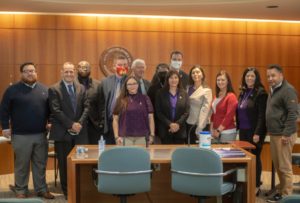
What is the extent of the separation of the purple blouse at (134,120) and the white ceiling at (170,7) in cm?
318

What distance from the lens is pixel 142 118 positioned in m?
4.79

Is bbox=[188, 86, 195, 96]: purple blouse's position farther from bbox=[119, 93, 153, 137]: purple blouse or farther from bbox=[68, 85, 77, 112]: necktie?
bbox=[68, 85, 77, 112]: necktie

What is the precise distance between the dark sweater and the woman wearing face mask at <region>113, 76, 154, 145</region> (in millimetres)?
997

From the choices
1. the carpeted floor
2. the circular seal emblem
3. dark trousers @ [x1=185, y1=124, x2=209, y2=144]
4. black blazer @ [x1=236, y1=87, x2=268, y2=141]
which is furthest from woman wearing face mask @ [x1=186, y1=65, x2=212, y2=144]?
the circular seal emblem

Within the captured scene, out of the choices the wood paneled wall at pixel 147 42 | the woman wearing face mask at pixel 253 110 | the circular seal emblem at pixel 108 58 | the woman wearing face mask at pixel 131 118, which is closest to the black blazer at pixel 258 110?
the woman wearing face mask at pixel 253 110

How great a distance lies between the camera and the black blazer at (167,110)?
4.99 meters

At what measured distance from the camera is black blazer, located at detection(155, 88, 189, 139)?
499 centimetres

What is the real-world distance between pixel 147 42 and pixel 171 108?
4.40 meters

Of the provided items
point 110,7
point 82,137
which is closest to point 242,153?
point 82,137

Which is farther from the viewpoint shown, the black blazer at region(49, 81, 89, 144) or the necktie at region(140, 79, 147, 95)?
the necktie at region(140, 79, 147, 95)

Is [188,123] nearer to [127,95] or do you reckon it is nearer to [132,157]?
[127,95]

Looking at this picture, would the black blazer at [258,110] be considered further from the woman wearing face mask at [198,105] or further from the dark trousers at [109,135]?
the dark trousers at [109,135]

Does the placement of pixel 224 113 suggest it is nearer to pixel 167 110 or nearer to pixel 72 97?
pixel 167 110

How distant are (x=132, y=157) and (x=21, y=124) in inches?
79.5
